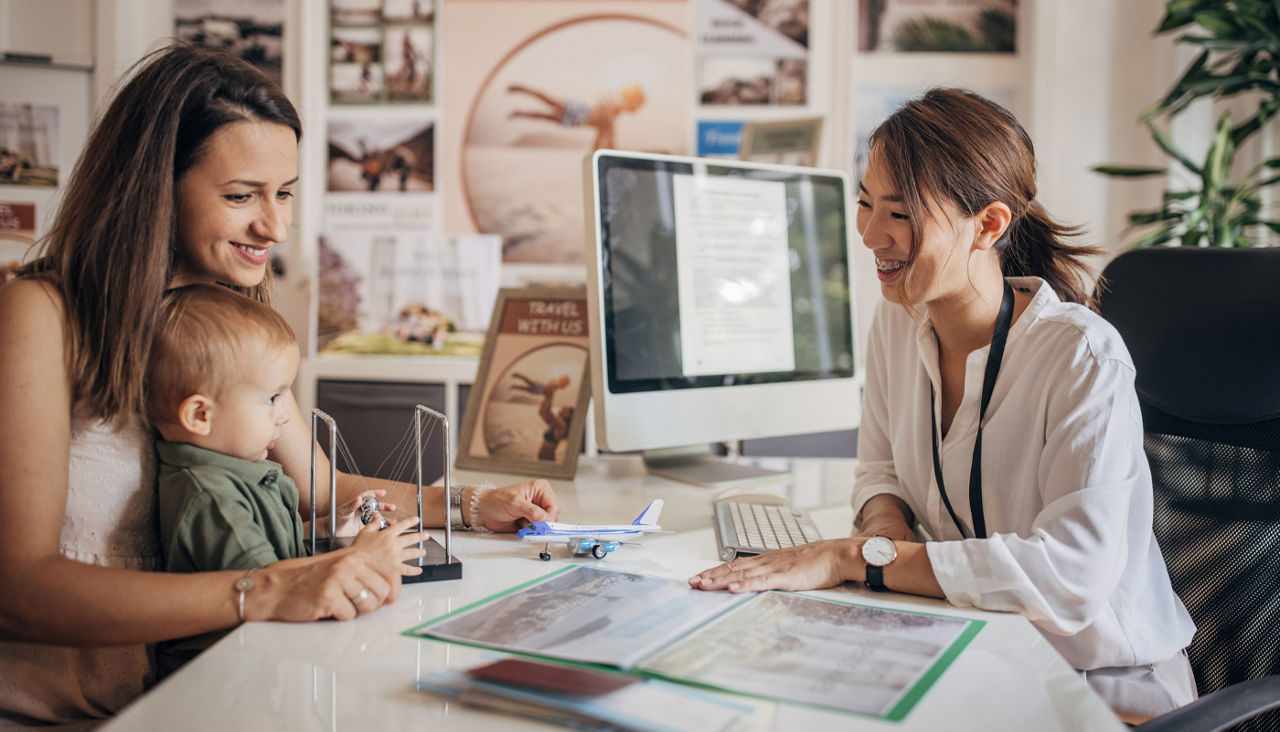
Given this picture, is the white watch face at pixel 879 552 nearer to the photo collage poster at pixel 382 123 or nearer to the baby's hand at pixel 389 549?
the baby's hand at pixel 389 549

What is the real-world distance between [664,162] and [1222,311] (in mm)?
879

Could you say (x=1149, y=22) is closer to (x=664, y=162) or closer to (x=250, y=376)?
(x=664, y=162)

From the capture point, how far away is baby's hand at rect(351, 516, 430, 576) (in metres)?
0.94

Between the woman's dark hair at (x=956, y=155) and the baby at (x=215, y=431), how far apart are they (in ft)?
2.59

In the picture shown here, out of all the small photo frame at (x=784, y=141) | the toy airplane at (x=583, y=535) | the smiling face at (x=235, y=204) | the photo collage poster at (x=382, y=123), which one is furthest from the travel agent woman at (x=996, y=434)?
the photo collage poster at (x=382, y=123)

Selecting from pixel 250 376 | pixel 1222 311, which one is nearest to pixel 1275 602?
pixel 1222 311

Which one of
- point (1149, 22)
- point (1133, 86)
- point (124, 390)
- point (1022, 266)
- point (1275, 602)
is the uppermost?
point (1149, 22)

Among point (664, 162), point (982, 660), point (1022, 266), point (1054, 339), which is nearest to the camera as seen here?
point (982, 660)

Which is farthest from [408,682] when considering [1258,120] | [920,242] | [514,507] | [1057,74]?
[1057,74]

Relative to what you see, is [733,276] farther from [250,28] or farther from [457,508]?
[250,28]

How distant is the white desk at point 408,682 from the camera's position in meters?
0.70

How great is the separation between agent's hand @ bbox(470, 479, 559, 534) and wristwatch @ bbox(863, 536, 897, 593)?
1.43 feet

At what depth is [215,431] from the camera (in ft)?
3.12

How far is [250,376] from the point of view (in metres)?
0.95
